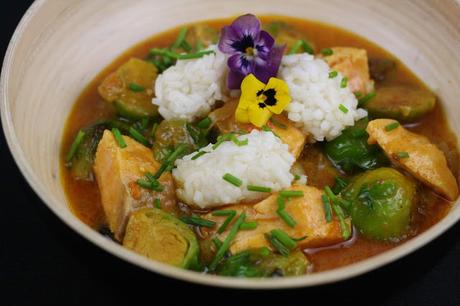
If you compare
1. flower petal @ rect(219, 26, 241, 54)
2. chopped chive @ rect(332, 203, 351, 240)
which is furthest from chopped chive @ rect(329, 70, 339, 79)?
chopped chive @ rect(332, 203, 351, 240)

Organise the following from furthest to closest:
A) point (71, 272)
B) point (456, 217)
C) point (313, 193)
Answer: point (71, 272), point (313, 193), point (456, 217)

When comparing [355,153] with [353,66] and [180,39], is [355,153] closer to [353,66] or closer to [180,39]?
[353,66]

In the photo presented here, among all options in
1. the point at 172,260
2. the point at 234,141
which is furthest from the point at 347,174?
the point at 172,260

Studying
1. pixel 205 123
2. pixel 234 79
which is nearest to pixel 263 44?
pixel 234 79

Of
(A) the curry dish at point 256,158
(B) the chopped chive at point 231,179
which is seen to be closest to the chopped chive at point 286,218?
(A) the curry dish at point 256,158

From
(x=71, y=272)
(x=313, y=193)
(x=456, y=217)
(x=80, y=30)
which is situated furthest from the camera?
(x=80, y=30)

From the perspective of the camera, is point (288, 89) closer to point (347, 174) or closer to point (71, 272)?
point (347, 174)
